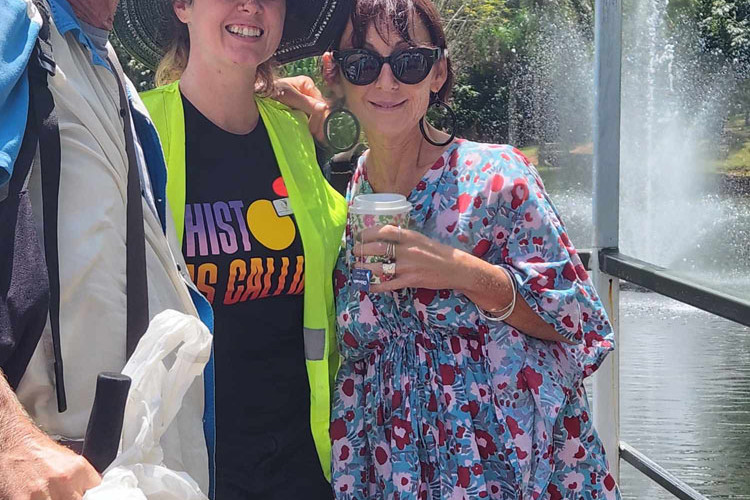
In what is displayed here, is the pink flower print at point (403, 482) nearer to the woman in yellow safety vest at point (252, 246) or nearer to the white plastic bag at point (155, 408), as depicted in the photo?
the woman in yellow safety vest at point (252, 246)

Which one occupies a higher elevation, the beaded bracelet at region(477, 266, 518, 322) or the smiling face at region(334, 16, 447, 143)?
the smiling face at region(334, 16, 447, 143)

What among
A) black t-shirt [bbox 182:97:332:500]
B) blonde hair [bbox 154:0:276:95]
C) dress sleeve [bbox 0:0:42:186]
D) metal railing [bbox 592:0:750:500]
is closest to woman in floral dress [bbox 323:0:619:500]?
black t-shirt [bbox 182:97:332:500]

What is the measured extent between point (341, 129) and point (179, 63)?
0.45 meters

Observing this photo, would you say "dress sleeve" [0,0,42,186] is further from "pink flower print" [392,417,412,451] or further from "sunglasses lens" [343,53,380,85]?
"pink flower print" [392,417,412,451]

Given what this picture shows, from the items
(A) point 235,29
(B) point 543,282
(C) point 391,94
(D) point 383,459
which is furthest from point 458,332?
(A) point 235,29

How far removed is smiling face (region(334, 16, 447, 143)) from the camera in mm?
2076

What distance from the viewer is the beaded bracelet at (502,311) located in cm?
193

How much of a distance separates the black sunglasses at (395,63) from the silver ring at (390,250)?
40 cm

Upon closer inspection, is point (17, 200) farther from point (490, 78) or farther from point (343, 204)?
point (490, 78)

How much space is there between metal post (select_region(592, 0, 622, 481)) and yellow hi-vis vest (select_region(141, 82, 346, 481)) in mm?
867

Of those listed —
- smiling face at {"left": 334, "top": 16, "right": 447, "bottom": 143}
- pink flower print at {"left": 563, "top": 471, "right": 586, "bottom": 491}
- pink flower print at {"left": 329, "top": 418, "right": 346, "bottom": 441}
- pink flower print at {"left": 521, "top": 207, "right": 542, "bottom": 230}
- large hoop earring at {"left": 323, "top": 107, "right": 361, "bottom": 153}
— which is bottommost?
pink flower print at {"left": 563, "top": 471, "right": 586, "bottom": 491}

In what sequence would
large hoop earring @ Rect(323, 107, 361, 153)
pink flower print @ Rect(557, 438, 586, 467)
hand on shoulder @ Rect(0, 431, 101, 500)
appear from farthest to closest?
large hoop earring @ Rect(323, 107, 361, 153), pink flower print @ Rect(557, 438, 586, 467), hand on shoulder @ Rect(0, 431, 101, 500)

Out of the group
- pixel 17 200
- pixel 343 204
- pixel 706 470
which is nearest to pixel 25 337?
pixel 17 200

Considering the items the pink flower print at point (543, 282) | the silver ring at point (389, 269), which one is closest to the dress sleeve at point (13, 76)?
the silver ring at point (389, 269)
